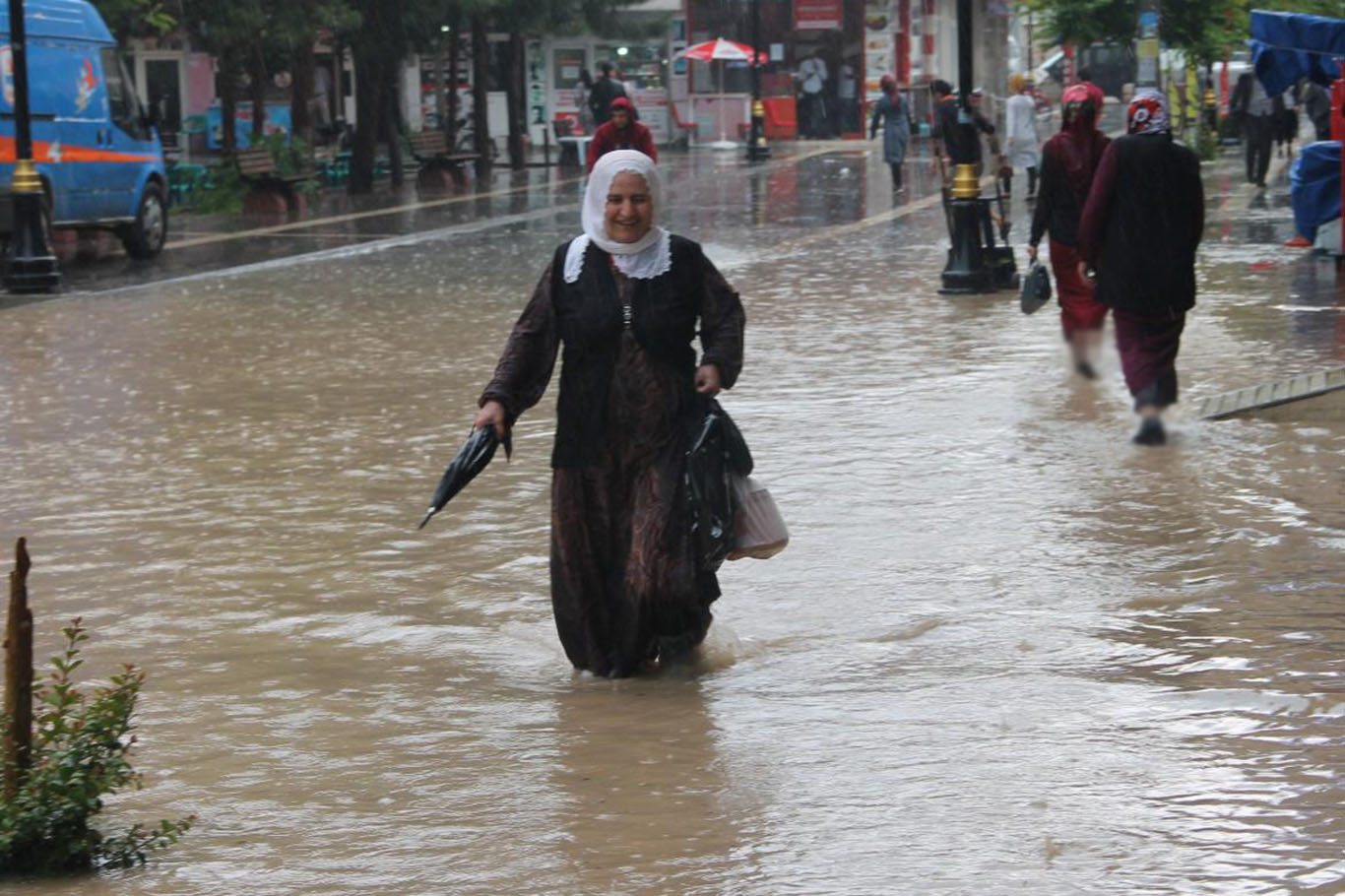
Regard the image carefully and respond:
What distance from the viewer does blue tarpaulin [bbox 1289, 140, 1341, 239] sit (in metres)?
19.0

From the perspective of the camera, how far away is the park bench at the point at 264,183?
31.3 m

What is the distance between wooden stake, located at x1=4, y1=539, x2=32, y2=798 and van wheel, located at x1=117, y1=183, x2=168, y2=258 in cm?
2027

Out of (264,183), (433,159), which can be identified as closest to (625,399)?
(264,183)

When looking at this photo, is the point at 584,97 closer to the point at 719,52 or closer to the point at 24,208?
the point at 719,52

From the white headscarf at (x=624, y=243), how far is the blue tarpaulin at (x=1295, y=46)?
1571 centimetres

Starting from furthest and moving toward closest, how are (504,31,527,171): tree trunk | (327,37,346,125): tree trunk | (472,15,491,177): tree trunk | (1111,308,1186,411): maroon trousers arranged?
(327,37,346,125): tree trunk, (504,31,527,171): tree trunk, (472,15,491,177): tree trunk, (1111,308,1186,411): maroon trousers

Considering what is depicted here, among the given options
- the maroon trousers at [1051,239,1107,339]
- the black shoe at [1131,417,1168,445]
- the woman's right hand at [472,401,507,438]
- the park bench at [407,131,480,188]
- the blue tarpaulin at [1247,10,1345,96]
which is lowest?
the black shoe at [1131,417,1168,445]

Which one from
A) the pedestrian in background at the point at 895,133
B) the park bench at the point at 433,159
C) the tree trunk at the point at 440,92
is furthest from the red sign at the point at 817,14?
the pedestrian in background at the point at 895,133

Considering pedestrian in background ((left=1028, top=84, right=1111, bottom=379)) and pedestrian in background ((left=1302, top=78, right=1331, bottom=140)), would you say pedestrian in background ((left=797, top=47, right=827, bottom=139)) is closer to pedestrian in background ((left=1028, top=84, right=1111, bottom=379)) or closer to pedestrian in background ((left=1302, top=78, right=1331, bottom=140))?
pedestrian in background ((left=1302, top=78, right=1331, bottom=140))

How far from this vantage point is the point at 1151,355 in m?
10.3

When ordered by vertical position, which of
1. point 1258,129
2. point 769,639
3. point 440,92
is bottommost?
point 769,639

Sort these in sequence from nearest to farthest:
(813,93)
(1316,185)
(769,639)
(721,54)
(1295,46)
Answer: (769,639)
(1316,185)
(1295,46)
(721,54)
(813,93)

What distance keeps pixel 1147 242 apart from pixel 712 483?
4280mm

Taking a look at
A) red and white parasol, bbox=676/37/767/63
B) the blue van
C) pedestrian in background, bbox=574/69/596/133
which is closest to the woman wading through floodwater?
the blue van
